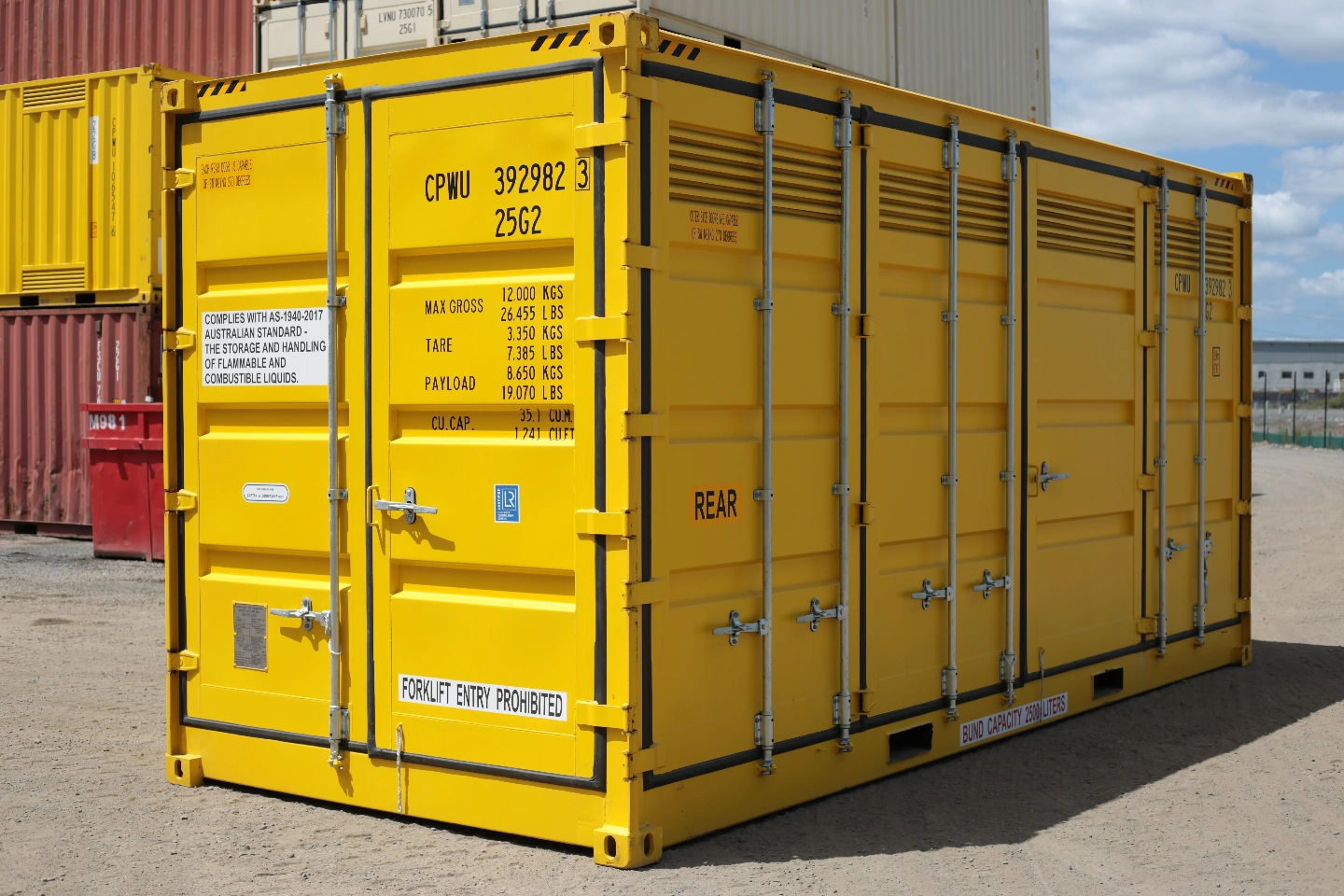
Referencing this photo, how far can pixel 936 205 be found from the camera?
22.4ft

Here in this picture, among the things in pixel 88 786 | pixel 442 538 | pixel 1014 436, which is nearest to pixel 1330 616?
pixel 1014 436

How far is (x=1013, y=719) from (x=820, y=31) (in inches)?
221

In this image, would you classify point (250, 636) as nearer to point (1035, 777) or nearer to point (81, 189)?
point (1035, 777)

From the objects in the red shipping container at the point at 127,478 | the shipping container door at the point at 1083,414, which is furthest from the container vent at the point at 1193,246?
the red shipping container at the point at 127,478

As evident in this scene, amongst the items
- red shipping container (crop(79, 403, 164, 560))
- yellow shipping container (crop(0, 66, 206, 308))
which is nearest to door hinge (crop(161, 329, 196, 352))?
red shipping container (crop(79, 403, 164, 560))

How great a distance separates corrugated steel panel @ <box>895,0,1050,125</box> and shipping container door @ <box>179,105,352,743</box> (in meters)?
6.93

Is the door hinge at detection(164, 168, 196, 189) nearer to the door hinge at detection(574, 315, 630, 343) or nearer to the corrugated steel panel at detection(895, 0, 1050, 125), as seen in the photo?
the door hinge at detection(574, 315, 630, 343)

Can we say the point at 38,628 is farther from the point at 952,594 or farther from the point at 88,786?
the point at 952,594

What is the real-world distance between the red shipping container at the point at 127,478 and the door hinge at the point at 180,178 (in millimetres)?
8428

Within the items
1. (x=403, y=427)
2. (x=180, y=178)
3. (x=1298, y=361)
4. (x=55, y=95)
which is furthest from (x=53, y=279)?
(x=1298, y=361)

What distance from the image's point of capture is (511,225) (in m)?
5.54

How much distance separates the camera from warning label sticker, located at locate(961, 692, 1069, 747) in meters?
7.09

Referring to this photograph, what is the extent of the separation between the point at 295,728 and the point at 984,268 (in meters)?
3.85

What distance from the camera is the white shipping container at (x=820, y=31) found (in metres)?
9.68
